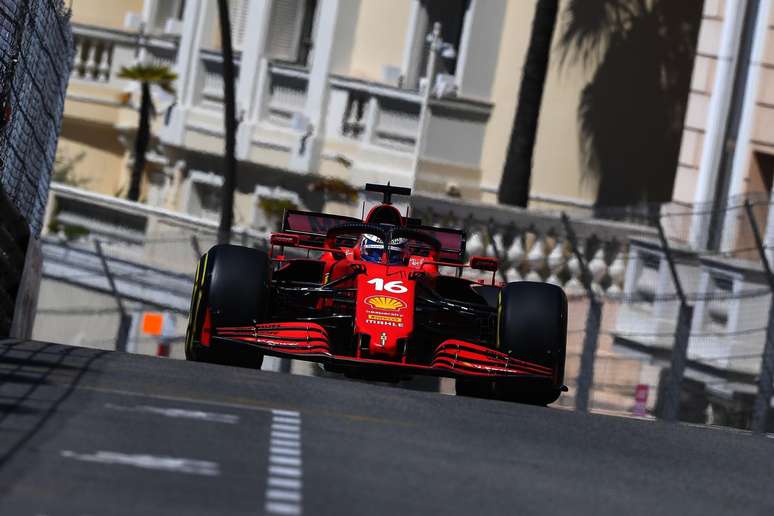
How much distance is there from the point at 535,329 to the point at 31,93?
4.43 m

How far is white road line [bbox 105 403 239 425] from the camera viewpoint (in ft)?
30.3

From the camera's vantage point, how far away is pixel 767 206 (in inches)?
730

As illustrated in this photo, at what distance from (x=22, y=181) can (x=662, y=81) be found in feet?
49.5

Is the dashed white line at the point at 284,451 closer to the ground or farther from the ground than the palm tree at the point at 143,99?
closer to the ground

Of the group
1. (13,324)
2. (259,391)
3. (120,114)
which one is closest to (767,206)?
(13,324)

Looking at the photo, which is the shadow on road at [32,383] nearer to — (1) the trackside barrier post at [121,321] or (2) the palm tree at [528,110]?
Answer: (1) the trackside barrier post at [121,321]

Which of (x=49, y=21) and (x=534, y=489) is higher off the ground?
(x=49, y=21)

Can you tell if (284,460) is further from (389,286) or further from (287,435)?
(389,286)

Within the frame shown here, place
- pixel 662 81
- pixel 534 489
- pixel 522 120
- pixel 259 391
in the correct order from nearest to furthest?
pixel 534 489 → pixel 259 391 → pixel 522 120 → pixel 662 81

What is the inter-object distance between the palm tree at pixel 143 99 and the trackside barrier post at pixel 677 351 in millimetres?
15527

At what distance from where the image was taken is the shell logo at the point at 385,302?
503 inches

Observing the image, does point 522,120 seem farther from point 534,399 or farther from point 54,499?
point 54,499

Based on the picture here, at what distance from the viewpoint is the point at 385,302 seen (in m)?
12.8

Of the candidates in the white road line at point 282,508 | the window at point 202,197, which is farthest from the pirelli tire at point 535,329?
the window at point 202,197
